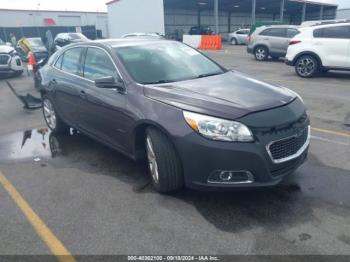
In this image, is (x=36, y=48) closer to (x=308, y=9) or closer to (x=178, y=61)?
(x=178, y=61)

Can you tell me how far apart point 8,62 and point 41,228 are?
11.9 metres

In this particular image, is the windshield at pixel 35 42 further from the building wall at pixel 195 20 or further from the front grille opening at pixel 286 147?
the building wall at pixel 195 20

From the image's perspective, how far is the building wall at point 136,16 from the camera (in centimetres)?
3562

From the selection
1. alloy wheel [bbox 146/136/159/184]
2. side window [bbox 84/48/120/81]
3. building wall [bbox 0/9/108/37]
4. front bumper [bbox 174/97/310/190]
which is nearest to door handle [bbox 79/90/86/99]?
side window [bbox 84/48/120/81]

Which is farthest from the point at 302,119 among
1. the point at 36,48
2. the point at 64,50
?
the point at 36,48

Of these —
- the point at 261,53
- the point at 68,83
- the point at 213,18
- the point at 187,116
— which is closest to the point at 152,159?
the point at 187,116

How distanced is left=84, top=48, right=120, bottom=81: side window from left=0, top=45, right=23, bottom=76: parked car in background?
10.0 meters

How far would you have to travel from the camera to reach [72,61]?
5.31 metres

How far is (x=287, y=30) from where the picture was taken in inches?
630

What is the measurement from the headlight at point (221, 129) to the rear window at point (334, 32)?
9.02 m

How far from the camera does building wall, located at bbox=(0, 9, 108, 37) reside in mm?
42281

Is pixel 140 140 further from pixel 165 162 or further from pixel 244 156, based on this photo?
pixel 244 156

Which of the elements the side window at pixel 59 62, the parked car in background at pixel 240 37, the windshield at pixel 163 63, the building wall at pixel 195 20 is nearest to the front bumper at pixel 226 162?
the windshield at pixel 163 63

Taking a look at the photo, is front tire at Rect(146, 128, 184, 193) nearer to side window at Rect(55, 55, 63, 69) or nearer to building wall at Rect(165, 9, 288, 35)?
side window at Rect(55, 55, 63, 69)
